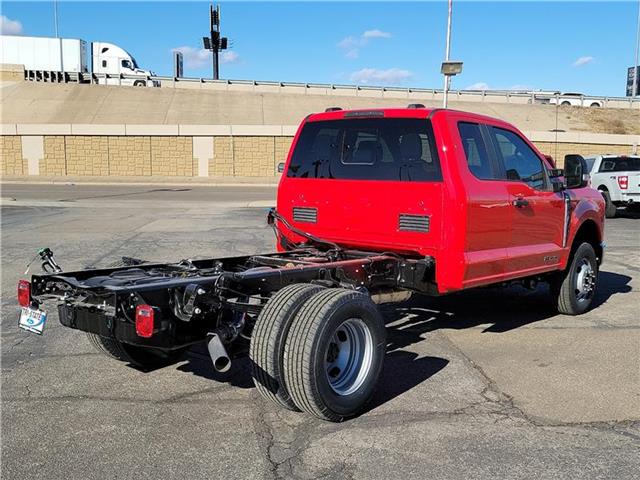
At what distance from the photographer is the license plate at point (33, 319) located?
13.6 feet

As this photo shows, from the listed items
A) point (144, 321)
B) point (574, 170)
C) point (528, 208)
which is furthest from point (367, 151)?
point (144, 321)

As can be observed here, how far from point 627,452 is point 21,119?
5443 centimetres

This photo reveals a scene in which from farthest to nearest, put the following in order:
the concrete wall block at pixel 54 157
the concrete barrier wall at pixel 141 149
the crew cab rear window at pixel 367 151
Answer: the concrete wall block at pixel 54 157
the concrete barrier wall at pixel 141 149
the crew cab rear window at pixel 367 151

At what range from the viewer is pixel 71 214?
731 inches

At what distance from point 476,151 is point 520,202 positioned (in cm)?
70

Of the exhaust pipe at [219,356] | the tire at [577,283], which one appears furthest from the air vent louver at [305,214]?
the tire at [577,283]

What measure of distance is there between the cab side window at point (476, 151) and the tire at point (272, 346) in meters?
2.28

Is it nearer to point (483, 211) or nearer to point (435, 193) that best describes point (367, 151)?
point (435, 193)

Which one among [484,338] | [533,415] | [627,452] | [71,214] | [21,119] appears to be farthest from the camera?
[21,119]

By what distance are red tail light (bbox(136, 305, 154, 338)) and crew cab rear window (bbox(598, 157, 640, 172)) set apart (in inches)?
690

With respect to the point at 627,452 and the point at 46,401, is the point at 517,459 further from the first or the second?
the point at 46,401

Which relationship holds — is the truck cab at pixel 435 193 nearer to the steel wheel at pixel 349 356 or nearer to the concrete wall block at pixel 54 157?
the steel wheel at pixel 349 356

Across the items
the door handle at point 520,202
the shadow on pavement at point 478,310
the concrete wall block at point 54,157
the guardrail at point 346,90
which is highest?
the guardrail at point 346,90

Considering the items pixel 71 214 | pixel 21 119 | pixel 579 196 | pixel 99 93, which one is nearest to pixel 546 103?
pixel 99 93
